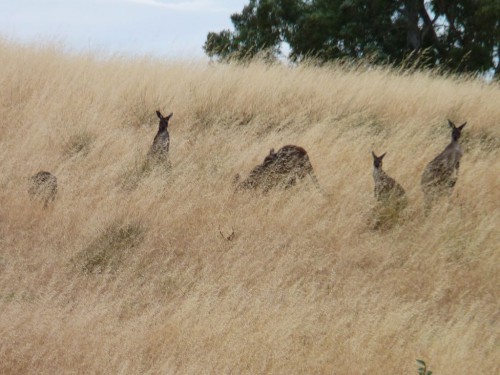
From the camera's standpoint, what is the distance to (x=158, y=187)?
6.94 m

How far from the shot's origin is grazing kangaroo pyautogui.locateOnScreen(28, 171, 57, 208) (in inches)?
257

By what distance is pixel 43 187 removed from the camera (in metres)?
6.57

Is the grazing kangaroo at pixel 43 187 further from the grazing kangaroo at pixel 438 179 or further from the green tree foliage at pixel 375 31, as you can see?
the green tree foliage at pixel 375 31

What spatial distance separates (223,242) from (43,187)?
6.10 feet

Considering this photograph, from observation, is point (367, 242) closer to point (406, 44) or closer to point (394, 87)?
point (394, 87)

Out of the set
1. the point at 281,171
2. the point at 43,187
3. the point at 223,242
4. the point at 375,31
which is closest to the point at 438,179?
the point at 281,171

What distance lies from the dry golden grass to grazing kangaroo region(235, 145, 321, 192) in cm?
18

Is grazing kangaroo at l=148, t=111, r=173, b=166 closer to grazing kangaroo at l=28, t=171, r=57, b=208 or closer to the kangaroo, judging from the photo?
grazing kangaroo at l=28, t=171, r=57, b=208

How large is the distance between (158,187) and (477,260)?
3104mm

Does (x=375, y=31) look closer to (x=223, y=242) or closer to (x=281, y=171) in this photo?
(x=281, y=171)

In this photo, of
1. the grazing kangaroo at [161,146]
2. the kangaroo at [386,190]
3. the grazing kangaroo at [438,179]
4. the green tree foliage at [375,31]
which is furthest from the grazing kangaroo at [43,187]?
the green tree foliage at [375,31]

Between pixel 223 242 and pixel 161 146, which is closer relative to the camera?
pixel 223 242

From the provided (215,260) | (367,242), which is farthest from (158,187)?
(367,242)

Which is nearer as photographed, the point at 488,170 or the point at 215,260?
the point at 215,260
